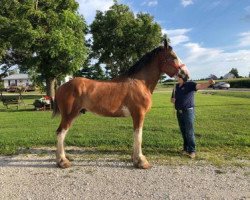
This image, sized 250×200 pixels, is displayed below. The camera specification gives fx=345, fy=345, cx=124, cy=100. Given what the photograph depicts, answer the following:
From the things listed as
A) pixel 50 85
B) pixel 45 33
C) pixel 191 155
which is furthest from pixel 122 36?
pixel 191 155

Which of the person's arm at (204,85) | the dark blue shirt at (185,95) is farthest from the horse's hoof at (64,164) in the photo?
the person's arm at (204,85)

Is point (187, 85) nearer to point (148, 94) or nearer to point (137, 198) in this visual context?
point (148, 94)

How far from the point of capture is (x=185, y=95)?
8125 millimetres

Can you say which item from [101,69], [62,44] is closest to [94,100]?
[62,44]

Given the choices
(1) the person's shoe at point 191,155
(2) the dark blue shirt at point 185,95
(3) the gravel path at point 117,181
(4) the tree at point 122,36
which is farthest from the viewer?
(4) the tree at point 122,36

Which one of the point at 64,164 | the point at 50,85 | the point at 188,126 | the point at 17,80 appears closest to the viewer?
the point at 64,164

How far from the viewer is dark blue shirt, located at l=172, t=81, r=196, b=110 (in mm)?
7996

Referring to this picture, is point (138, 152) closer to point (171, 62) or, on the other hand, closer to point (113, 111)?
point (113, 111)

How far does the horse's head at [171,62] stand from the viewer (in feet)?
24.4

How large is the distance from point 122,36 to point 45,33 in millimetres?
22130

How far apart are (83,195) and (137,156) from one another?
1907mm

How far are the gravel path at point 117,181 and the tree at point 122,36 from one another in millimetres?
39885

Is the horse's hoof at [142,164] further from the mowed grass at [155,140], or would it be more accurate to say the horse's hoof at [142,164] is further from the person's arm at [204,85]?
the person's arm at [204,85]

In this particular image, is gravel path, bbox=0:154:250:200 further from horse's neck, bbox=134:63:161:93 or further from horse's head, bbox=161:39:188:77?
horse's head, bbox=161:39:188:77
